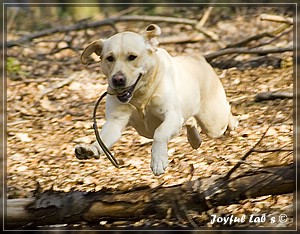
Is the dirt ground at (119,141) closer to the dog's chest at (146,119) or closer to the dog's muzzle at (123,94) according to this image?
the dog's chest at (146,119)

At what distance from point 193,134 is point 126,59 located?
4.76ft

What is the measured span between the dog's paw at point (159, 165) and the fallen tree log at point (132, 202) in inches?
7.3

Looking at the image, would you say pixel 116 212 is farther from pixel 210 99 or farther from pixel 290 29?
pixel 290 29

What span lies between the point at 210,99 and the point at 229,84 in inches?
83.7

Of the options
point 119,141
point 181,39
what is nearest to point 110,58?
point 119,141

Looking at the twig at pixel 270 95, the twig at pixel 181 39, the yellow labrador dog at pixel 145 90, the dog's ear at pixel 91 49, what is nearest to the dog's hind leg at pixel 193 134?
the yellow labrador dog at pixel 145 90

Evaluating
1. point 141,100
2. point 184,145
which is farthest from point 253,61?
point 141,100

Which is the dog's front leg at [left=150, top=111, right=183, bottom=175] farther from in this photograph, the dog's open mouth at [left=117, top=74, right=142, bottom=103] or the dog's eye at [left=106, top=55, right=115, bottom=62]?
the dog's eye at [left=106, top=55, right=115, bottom=62]

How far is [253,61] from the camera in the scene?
7.73 metres

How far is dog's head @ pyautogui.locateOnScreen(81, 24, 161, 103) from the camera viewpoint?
3852mm

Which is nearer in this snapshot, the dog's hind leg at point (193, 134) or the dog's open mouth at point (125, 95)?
the dog's open mouth at point (125, 95)

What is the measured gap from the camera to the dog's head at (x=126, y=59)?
12.6 ft

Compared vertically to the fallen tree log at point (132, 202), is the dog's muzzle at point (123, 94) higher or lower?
higher

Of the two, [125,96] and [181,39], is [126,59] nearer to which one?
[125,96]
